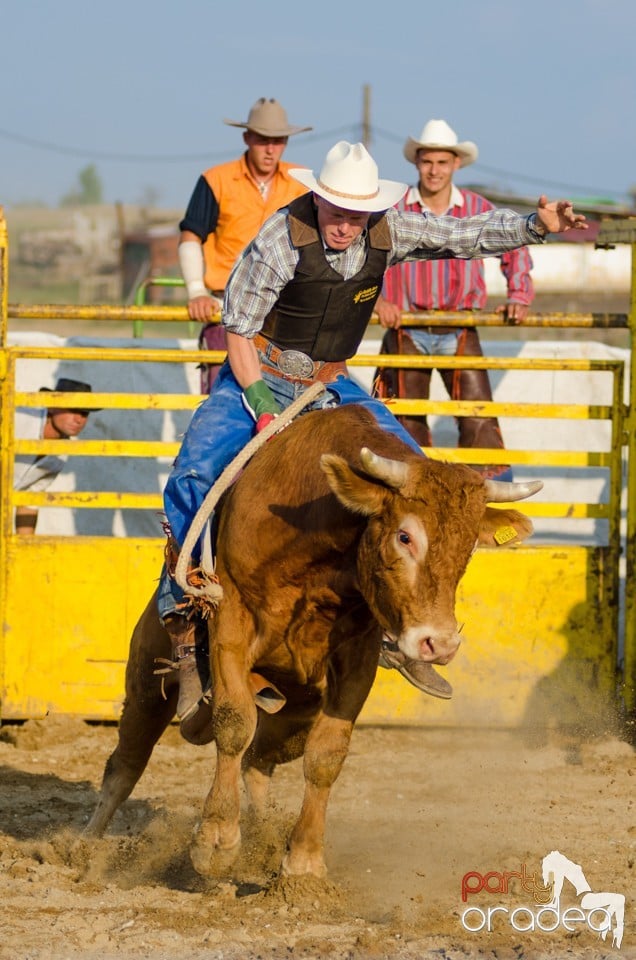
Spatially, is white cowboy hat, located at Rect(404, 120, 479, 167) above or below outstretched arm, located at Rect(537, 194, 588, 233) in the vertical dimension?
above

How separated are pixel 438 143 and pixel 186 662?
13.3ft

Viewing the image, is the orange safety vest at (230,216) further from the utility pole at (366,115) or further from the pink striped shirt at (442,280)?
the utility pole at (366,115)

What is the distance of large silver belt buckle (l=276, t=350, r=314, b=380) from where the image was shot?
506cm

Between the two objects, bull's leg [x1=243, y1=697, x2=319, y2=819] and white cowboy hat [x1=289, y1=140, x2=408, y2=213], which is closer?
white cowboy hat [x1=289, y1=140, x2=408, y2=213]

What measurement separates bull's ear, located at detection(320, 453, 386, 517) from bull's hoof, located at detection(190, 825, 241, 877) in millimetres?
1217

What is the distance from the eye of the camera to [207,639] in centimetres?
491

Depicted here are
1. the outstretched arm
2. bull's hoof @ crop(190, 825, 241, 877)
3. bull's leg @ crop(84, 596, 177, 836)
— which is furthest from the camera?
bull's leg @ crop(84, 596, 177, 836)

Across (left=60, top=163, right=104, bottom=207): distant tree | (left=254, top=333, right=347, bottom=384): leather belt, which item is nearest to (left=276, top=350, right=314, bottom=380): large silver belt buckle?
(left=254, top=333, right=347, bottom=384): leather belt

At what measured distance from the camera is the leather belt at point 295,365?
5.07m

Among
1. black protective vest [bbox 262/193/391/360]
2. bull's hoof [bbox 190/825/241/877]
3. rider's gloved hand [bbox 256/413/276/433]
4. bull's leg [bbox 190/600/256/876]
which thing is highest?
black protective vest [bbox 262/193/391/360]

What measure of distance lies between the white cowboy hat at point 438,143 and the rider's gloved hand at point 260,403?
3405 mm

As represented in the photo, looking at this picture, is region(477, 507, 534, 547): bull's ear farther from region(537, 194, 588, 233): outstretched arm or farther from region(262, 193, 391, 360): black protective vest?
region(537, 194, 588, 233): outstretched arm

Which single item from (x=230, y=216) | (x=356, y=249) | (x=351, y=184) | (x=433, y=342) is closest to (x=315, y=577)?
(x=356, y=249)

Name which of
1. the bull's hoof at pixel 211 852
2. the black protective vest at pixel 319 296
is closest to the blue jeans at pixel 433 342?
the black protective vest at pixel 319 296
